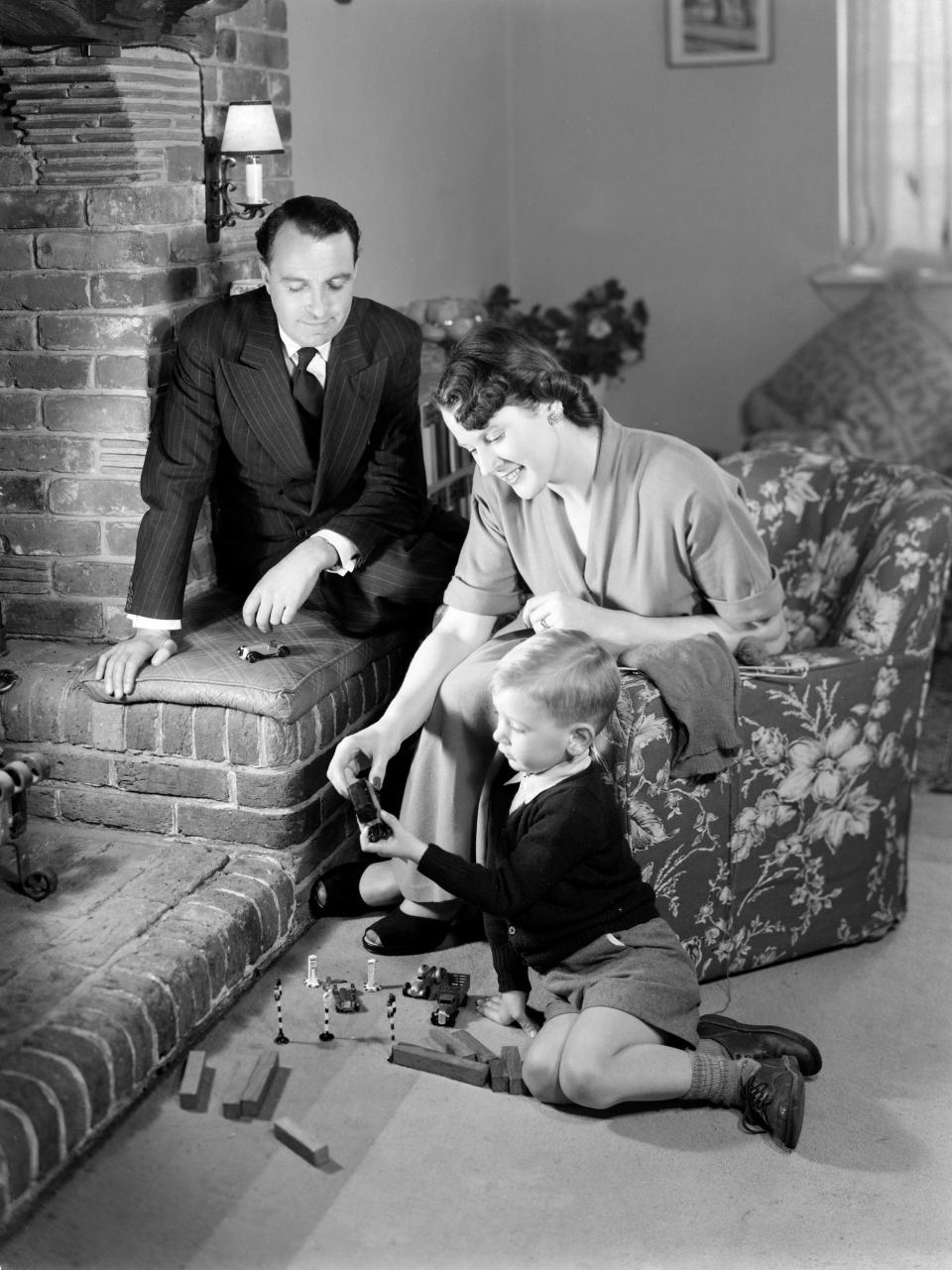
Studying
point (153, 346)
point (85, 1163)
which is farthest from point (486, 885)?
point (153, 346)

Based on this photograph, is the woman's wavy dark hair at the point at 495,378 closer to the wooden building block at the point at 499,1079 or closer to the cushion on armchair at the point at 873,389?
the wooden building block at the point at 499,1079

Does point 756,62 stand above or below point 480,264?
above

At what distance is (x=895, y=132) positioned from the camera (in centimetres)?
534

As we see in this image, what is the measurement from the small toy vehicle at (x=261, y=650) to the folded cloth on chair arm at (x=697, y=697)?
0.73 m

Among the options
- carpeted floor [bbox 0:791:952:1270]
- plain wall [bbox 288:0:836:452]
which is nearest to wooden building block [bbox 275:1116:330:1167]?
carpeted floor [bbox 0:791:952:1270]

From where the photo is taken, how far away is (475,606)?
282 cm

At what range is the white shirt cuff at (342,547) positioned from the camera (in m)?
3.01

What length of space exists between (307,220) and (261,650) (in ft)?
2.63

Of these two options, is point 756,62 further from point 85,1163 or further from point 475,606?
point 85,1163

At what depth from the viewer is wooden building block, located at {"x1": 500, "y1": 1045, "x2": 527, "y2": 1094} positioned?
7.73ft

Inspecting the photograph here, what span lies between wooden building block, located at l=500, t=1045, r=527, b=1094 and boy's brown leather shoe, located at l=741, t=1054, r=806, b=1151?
34 centimetres

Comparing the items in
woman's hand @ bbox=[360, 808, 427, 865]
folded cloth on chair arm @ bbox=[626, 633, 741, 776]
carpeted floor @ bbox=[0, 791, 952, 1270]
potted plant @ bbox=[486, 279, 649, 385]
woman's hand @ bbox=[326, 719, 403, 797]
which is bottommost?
carpeted floor @ bbox=[0, 791, 952, 1270]

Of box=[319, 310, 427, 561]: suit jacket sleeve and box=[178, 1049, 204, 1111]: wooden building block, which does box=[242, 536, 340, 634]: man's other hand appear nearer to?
box=[319, 310, 427, 561]: suit jacket sleeve

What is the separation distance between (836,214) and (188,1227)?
14.5ft
